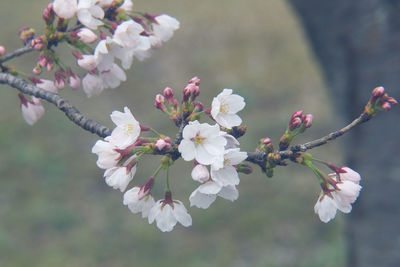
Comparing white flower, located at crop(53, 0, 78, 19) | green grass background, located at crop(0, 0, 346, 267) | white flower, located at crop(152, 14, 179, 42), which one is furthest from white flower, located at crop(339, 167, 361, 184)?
green grass background, located at crop(0, 0, 346, 267)

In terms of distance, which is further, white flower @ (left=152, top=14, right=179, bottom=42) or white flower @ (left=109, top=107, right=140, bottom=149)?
white flower @ (left=152, top=14, right=179, bottom=42)

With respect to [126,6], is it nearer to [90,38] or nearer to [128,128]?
[90,38]

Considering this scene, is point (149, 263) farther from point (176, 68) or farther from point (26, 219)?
point (176, 68)

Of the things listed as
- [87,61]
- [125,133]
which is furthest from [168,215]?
[87,61]

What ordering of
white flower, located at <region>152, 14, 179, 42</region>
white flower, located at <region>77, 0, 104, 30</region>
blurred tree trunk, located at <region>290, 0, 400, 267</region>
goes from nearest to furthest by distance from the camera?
white flower, located at <region>77, 0, 104, 30</region> → white flower, located at <region>152, 14, 179, 42</region> → blurred tree trunk, located at <region>290, 0, 400, 267</region>

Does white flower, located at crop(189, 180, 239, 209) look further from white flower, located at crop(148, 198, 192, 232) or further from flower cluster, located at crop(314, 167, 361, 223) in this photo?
flower cluster, located at crop(314, 167, 361, 223)

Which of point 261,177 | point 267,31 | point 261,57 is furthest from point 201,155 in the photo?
point 267,31

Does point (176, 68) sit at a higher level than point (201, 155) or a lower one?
lower

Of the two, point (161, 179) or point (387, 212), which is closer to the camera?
point (387, 212)
